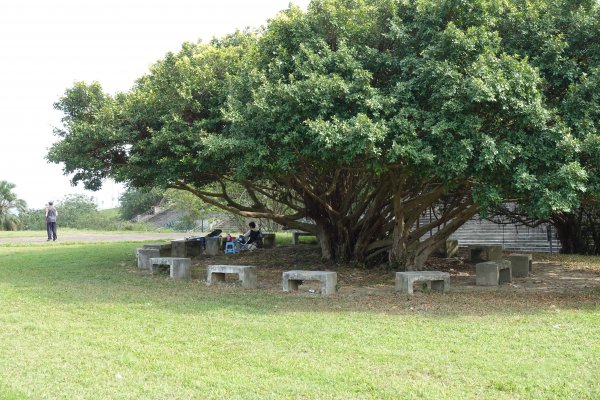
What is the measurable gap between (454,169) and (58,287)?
7479mm

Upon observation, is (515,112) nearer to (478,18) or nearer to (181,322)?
(478,18)

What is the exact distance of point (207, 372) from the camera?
5.45 m

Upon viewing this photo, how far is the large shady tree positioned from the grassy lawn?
238 centimetres

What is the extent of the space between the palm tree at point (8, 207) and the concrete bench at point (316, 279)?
36.6 metres

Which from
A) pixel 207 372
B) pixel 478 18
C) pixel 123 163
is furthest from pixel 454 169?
pixel 123 163

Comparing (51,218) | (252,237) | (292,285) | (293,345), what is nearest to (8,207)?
(51,218)

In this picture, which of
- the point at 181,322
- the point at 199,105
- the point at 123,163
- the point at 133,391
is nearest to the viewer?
the point at 133,391

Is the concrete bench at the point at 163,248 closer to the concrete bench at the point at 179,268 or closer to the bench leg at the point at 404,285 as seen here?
the concrete bench at the point at 179,268

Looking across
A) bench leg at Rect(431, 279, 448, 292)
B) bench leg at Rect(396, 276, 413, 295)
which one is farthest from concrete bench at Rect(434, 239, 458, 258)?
bench leg at Rect(396, 276, 413, 295)

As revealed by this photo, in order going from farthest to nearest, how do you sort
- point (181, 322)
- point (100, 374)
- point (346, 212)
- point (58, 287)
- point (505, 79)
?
point (346, 212), point (58, 287), point (505, 79), point (181, 322), point (100, 374)

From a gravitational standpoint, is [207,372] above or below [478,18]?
below

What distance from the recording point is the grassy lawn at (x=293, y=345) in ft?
16.6

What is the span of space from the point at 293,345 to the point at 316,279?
4.11 m

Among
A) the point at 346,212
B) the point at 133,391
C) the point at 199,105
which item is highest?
the point at 199,105
